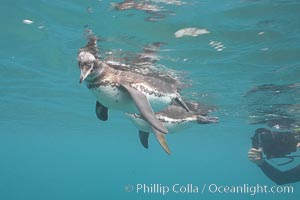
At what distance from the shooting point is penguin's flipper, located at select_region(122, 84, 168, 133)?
5.23 m

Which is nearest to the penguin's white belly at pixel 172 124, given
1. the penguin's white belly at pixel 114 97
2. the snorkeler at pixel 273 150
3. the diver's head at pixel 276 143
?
the penguin's white belly at pixel 114 97

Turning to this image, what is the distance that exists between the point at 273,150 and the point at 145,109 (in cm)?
714

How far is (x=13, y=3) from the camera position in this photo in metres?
9.87

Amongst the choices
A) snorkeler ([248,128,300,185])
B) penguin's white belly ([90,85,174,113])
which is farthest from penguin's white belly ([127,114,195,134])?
snorkeler ([248,128,300,185])

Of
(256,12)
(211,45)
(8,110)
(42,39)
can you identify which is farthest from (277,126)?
(8,110)

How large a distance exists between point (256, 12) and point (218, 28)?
1.49 m

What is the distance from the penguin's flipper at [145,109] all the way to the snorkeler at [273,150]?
634 centimetres

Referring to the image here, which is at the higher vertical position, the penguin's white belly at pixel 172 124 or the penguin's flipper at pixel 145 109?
the penguin's flipper at pixel 145 109

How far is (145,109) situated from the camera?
569cm

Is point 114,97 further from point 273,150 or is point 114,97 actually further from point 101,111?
point 273,150

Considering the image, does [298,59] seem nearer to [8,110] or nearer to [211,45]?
[211,45]

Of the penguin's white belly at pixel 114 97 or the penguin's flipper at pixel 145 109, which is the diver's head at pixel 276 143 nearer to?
the penguin's white belly at pixel 114 97

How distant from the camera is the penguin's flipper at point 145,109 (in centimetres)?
523

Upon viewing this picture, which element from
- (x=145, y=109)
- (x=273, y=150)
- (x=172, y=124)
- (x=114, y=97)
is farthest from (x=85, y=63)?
(x=273, y=150)
